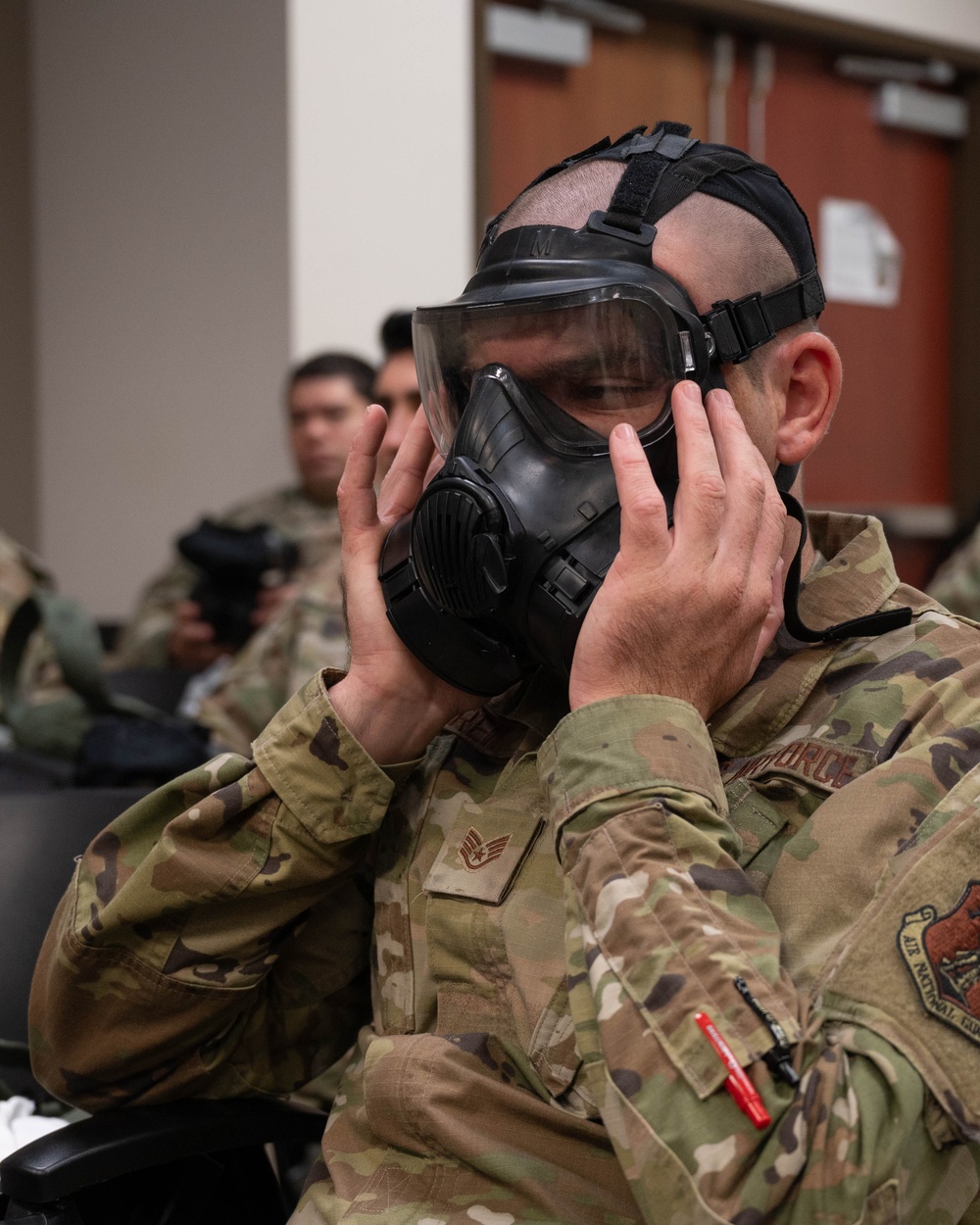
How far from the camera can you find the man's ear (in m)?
1.16

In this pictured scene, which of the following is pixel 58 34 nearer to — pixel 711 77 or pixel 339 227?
pixel 339 227

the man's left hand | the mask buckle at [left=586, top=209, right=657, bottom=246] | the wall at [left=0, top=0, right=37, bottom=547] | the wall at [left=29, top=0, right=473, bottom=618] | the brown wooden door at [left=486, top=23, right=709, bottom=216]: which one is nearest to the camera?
the man's left hand

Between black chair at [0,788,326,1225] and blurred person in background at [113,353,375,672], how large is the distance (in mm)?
1890

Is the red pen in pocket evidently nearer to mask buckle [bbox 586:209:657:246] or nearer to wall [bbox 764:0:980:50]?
mask buckle [bbox 586:209:657:246]

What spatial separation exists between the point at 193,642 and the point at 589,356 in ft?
8.41

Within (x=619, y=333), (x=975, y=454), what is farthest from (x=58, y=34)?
(x=619, y=333)

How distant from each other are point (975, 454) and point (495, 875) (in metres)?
4.29

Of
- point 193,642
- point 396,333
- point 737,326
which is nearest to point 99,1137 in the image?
point 737,326

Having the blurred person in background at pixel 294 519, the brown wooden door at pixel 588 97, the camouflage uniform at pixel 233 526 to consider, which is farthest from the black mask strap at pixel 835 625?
the brown wooden door at pixel 588 97

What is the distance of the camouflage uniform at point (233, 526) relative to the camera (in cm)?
372

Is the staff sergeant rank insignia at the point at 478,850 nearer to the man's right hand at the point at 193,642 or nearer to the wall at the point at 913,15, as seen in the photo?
the man's right hand at the point at 193,642

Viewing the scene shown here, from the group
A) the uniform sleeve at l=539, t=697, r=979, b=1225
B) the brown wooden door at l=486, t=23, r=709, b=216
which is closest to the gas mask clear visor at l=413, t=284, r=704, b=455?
the uniform sleeve at l=539, t=697, r=979, b=1225

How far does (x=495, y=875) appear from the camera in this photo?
1122 millimetres

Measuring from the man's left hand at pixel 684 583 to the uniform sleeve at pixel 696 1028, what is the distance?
30mm
